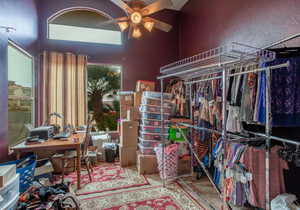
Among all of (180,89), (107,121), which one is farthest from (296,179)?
(107,121)

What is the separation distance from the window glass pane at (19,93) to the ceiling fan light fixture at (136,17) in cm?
173

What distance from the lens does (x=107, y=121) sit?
3.95 metres

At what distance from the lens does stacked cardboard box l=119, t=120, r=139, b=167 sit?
319cm

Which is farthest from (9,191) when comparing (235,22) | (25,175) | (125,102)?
Result: (235,22)

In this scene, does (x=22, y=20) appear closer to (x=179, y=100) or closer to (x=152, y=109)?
(x=152, y=109)

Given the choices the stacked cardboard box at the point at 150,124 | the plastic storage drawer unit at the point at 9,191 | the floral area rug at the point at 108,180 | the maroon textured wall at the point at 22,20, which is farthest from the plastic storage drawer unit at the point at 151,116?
the maroon textured wall at the point at 22,20

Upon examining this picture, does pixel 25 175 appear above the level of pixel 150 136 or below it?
below

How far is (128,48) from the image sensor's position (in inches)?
158

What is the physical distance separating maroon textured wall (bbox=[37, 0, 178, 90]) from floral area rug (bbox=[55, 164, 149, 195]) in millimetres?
1867

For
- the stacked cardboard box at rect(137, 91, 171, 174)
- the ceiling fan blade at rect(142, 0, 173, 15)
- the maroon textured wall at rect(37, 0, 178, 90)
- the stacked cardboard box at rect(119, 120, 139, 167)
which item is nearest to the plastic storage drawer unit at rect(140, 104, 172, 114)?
the stacked cardboard box at rect(137, 91, 171, 174)

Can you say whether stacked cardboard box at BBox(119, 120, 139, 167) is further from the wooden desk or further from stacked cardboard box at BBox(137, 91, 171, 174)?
the wooden desk

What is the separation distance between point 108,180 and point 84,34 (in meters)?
3.08

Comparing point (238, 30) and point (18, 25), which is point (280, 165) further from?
point (18, 25)

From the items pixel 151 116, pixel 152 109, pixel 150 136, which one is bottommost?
Answer: pixel 150 136
